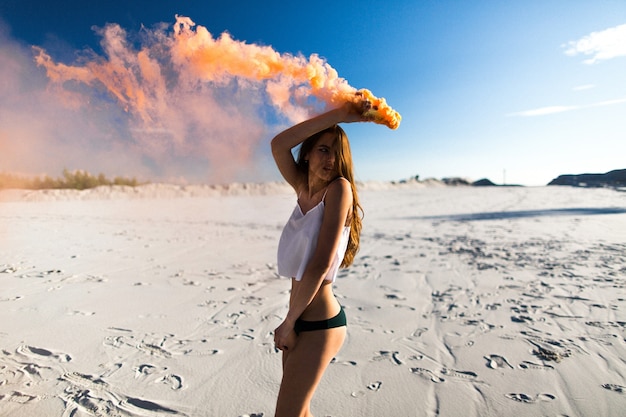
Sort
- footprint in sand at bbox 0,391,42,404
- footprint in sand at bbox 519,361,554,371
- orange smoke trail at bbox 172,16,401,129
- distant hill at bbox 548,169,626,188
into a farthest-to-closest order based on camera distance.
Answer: distant hill at bbox 548,169,626,188, footprint in sand at bbox 519,361,554,371, footprint in sand at bbox 0,391,42,404, orange smoke trail at bbox 172,16,401,129

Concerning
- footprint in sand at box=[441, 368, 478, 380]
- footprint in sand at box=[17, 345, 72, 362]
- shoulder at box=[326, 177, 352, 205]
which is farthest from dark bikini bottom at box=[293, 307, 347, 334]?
footprint in sand at box=[17, 345, 72, 362]

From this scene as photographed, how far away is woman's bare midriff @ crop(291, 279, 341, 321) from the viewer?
5.93 feet

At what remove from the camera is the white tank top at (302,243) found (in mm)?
1761

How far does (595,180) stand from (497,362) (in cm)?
4649

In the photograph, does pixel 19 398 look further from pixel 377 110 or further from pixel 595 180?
pixel 595 180

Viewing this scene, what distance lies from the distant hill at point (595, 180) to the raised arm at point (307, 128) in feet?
130

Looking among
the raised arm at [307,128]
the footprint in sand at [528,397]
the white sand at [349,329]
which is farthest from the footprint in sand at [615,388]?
the raised arm at [307,128]

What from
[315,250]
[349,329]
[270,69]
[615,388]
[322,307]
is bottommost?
[615,388]

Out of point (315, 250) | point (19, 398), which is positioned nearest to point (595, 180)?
point (315, 250)

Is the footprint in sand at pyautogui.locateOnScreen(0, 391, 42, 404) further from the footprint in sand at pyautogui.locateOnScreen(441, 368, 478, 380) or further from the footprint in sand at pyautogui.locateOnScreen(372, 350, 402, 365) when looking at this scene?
the footprint in sand at pyautogui.locateOnScreen(441, 368, 478, 380)

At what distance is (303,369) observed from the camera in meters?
1.71

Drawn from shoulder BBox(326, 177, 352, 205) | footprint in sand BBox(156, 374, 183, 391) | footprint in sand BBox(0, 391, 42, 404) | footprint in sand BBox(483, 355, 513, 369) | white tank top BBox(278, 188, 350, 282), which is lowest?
footprint in sand BBox(483, 355, 513, 369)

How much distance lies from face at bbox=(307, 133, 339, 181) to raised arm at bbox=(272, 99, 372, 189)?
0.26 ft

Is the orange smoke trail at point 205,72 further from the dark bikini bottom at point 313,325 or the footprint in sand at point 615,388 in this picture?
the footprint in sand at point 615,388
